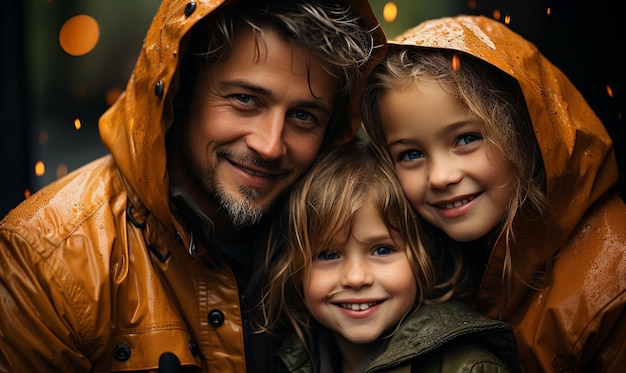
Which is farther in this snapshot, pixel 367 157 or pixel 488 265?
pixel 367 157

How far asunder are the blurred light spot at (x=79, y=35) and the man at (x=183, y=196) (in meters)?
2.37

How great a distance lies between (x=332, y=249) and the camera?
2.56 meters

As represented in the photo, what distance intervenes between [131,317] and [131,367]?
16 centimetres

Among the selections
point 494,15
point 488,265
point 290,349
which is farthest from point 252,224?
point 494,15

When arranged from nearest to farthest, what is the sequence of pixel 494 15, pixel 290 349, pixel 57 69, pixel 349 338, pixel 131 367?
pixel 131 367
pixel 349 338
pixel 290 349
pixel 494 15
pixel 57 69

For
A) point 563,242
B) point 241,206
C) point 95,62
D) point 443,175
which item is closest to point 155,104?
point 241,206

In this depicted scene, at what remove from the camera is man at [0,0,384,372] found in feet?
7.66

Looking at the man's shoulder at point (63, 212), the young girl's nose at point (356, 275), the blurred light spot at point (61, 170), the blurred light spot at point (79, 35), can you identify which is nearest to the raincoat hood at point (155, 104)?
the man's shoulder at point (63, 212)

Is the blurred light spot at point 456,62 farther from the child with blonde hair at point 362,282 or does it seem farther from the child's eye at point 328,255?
the child's eye at point 328,255

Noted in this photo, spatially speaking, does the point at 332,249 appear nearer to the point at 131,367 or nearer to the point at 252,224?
the point at 252,224

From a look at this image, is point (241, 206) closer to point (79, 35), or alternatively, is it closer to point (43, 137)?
point (43, 137)

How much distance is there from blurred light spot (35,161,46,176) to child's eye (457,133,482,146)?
2.82 meters

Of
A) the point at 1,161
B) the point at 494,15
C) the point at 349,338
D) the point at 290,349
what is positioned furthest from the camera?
the point at 494,15

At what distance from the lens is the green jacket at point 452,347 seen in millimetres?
2252
